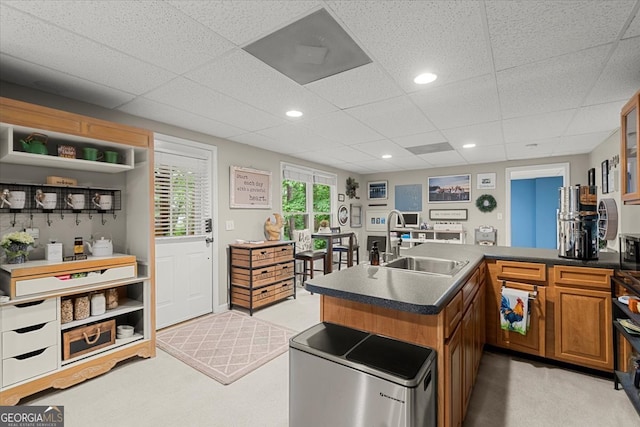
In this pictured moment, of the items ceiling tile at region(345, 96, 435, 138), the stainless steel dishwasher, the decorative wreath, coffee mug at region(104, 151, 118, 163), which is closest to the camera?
the stainless steel dishwasher

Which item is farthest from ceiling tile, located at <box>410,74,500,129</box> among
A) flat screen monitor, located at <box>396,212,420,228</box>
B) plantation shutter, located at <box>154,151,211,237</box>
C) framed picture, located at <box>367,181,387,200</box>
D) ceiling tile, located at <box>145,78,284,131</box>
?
framed picture, located at <box>367,181,387,200</box>

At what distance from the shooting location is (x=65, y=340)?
2232mm

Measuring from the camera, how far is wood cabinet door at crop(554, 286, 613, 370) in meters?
2.27

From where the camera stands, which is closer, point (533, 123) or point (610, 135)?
point (533, 123)

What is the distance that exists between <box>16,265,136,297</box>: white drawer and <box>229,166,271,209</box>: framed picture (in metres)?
1.71

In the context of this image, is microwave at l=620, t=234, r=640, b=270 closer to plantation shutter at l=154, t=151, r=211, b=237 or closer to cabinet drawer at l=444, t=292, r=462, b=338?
cabinet drawer at l=444, t=292, r=462, b=338

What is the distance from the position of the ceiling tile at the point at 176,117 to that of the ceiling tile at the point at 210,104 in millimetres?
113

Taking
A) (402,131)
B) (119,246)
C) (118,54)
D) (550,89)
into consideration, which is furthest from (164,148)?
(550,89)

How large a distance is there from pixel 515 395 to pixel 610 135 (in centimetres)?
365

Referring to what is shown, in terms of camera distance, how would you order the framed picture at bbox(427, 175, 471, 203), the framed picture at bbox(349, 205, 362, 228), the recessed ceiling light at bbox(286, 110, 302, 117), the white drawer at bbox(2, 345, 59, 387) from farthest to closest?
the framed picture at bbox(349, 205, 362, 228)
the framed picture at bbox(427, 175, 471, 203)
the recessed ceiling light at bbox(286, 110, 302, 117)
the white drawer at bbox(2, 345, 59, 387)

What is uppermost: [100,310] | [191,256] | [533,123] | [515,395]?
[533,123]

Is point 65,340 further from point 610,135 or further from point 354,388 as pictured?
point 610,135

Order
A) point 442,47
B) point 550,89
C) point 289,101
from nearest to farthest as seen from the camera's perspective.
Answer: point 442,47 → point 550,89 → point 289,101

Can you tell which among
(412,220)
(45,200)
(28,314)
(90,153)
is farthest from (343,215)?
(28,314)
